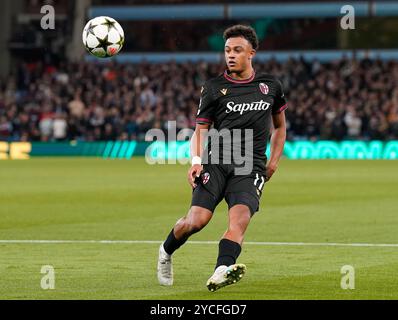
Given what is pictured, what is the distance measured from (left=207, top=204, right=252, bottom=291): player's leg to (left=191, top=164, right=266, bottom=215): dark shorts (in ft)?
0.35

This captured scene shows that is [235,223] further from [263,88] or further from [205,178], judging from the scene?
[263,88]

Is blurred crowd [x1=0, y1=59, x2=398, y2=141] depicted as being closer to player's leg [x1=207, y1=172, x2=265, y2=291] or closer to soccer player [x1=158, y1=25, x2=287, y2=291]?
soccer player [x1=158, y1=25, x2=287, y2=291]

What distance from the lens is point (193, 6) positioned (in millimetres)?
55344

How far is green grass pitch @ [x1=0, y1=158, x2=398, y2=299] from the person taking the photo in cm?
1096

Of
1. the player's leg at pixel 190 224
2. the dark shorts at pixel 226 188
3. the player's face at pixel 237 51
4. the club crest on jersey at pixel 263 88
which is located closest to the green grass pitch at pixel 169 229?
the player's leg at pixel 190 224

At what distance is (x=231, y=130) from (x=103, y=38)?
480cm

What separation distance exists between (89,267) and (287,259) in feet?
8.11

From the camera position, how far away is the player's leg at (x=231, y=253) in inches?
389

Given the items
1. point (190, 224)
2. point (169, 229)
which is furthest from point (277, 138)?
point (169, 229)

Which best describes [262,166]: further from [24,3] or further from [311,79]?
[24,3]

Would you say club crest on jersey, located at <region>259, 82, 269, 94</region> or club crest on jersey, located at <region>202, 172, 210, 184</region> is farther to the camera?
club crest on jersey, located at <region>259, 82, 269, 94</region>

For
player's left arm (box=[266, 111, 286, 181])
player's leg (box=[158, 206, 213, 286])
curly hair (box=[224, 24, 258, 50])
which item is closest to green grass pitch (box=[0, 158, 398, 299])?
player's leg (box=[158, 206, 213, 286])
